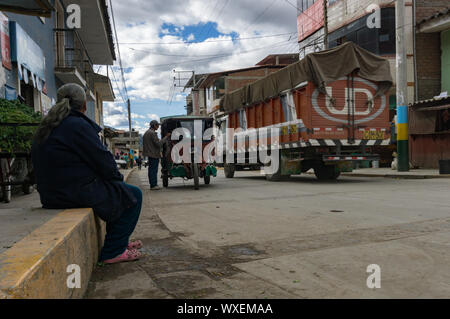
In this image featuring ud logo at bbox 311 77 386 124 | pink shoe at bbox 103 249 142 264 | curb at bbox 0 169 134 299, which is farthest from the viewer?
ud logo at bbox 311 77 386 124

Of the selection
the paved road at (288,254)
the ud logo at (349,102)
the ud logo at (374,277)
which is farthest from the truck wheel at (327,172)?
the ud logo at (374,277)

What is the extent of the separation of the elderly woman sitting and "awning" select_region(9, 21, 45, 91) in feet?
25.5

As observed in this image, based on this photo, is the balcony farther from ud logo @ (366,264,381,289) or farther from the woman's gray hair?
ud logo @ (366,264,381,289)

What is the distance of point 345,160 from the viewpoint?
37.7 ft

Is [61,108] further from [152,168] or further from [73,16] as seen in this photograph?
[73,16]

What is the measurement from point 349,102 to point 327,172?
2.67 m

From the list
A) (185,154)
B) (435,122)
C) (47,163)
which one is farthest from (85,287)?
(435,122)

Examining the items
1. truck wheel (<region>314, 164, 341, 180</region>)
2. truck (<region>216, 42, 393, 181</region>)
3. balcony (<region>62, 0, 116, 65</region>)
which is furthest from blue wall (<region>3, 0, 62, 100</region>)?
truck wheel (<region>314, 164, 341, 180</region>)

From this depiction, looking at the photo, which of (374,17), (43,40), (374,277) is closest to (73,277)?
(374,277)

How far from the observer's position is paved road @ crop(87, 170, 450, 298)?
2.59 m

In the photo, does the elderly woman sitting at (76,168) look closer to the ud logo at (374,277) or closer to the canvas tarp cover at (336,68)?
the ud logo at (374,277)

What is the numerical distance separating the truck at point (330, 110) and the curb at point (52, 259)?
363 inches

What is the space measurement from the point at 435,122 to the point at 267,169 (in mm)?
8730
